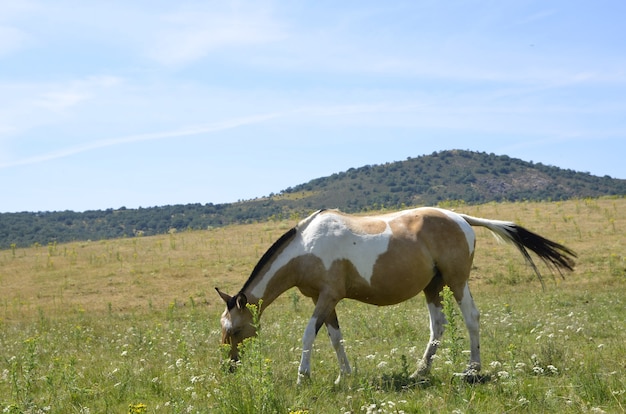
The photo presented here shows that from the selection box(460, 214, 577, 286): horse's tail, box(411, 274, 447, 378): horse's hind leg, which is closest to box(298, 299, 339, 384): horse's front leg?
box(411, 274, 447, 378): horse's hind leg

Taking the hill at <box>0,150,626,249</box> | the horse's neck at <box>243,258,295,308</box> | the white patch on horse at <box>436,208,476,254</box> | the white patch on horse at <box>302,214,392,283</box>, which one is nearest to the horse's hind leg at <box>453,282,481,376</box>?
the white patch on horse at <box>436,208,476,254</box>

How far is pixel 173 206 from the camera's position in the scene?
324ft

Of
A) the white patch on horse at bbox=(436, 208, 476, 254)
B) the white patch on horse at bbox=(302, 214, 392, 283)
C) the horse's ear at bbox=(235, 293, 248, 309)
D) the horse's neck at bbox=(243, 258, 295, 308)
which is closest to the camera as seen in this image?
the horse's ear at bbox=(235, 293, 248, 309)

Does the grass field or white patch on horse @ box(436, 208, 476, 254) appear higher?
white patch on horse @ box(436, 208, 476, 254)

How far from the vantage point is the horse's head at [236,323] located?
7480 mm

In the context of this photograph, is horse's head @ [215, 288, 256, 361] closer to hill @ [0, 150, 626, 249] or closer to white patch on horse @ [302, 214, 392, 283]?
white patch on horse @ [302, 214, 392, 283]

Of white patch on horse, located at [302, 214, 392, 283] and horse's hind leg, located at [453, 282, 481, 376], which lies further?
white patch on horse, located at [302, 214, 392, 283]

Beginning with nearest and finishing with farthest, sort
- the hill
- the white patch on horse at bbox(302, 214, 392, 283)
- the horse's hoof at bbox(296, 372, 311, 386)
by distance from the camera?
the horse's hoof at bbox(296, 372, 311, 386) < the white patch on horse at bbox(302, 214, 392, 283) < the hill

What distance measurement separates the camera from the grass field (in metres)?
5.23

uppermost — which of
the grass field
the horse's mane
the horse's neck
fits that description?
the horse's mane

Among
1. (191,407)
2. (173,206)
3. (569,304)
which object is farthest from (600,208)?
(173,206)

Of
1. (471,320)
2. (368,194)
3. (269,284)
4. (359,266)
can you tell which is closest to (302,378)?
(269,284)

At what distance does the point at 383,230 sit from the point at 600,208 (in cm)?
2791

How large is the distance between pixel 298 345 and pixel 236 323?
2468 millimetres
